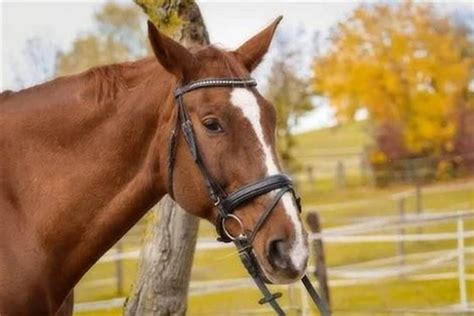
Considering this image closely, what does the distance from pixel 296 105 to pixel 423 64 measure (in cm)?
544

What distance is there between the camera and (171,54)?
3479 millimetres

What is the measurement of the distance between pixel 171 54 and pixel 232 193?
602mm

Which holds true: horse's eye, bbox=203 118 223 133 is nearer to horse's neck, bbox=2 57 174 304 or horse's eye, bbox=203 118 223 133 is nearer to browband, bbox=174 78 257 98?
browband, bbox=174 78 257 98

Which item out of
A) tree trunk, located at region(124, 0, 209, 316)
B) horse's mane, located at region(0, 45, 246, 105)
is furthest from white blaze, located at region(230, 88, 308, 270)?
tree trunk, located at region(124, 0, 209, 316)

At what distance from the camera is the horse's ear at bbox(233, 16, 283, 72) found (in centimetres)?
367

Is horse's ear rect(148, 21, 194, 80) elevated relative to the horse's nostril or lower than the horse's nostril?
elevated

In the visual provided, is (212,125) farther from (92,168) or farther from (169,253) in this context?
(169,253)

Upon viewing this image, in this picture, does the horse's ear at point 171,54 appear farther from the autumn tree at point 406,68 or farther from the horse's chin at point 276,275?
the autumn tree at point 406,68

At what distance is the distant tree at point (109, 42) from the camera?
21306 millimetres

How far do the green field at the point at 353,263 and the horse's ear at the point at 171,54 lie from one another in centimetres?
90

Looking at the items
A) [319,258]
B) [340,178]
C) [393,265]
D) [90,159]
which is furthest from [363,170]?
[90,159]

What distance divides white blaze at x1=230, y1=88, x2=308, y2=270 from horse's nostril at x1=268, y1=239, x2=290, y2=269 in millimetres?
25

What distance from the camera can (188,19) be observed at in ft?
18.9

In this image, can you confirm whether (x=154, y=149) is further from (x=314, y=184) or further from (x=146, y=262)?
(x=314, y=184)
